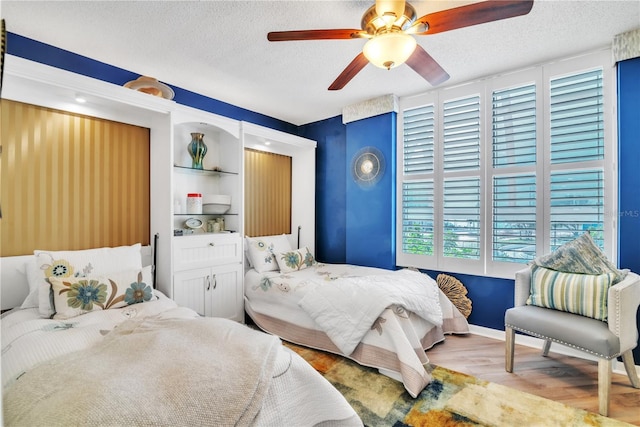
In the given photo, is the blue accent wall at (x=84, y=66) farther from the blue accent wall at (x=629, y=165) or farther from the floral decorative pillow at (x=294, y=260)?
the blue accent wall at (x=629, y=165)

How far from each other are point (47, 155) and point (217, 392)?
2.44 metres

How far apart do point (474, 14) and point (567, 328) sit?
212 centimetres

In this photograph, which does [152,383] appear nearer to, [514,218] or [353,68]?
[353,68]

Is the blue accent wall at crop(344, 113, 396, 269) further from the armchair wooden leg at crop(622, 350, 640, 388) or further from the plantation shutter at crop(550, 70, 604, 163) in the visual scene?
Result: the armchair wooden leg at crop(622, 350, 640, 388)

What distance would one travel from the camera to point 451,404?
2.09 metres

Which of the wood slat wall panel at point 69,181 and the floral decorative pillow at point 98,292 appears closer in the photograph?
the floral decorative pillow at point 98,292

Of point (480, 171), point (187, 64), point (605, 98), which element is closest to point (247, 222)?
point (187, 64)

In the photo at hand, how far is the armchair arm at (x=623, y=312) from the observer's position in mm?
2070

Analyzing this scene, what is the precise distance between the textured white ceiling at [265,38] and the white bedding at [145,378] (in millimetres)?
2043

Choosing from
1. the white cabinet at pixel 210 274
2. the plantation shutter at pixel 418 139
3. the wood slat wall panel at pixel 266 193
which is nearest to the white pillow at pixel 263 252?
the white cabinet at pixel 210 274

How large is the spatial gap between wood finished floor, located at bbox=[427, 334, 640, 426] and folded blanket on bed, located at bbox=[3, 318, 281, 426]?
184cm

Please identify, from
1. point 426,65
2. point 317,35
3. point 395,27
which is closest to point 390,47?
point 395,27

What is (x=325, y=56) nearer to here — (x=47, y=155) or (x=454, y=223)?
(x=454, y=223)

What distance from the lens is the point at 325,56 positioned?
2.73 meters
